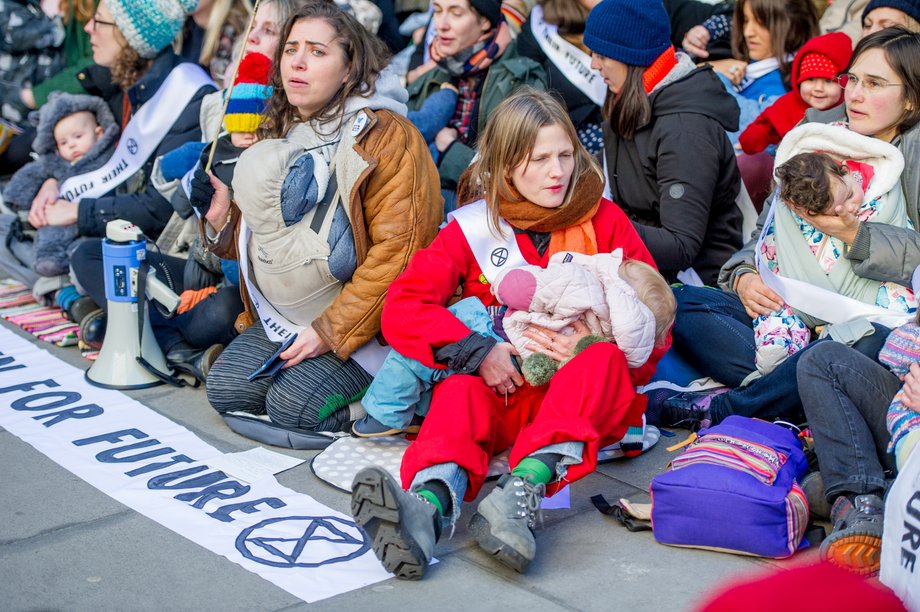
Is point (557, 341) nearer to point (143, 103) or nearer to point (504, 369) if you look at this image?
point (504, 369)

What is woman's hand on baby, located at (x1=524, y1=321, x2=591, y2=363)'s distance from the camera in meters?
3.66

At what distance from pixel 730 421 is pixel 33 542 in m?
2.17

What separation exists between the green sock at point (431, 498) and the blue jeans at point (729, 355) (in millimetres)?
1340

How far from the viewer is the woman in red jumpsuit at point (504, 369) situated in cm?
316

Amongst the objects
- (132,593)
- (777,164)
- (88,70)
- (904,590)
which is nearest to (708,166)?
(777,164)

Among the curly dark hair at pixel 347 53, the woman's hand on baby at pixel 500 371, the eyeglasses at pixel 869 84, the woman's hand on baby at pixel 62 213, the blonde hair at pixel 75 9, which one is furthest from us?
the blonde hair at pixel 75 9

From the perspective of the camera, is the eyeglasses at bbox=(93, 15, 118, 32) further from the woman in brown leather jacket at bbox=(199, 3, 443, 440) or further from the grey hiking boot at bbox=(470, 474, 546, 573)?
the grey hiking boot at bbox=(470, 474, 546, 573)

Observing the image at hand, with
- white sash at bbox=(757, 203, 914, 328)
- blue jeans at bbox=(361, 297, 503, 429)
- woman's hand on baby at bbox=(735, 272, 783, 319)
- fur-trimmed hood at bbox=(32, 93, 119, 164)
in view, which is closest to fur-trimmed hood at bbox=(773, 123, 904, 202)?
white sash at bbox=(757, 203, 914, 328)

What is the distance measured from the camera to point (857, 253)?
385 centimetres

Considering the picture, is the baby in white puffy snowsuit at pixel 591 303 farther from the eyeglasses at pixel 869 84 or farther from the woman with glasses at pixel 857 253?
the eyeglasses at pixel 869 84

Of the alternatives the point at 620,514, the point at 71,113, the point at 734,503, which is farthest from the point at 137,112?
the point at 734,503

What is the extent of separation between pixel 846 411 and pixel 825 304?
665 mm

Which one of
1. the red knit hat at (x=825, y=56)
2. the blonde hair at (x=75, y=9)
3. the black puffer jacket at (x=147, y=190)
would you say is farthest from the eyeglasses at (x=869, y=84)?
Result: the blonde hair at (x=75, y=9)

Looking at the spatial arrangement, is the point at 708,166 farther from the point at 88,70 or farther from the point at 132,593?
the point at 88,70
